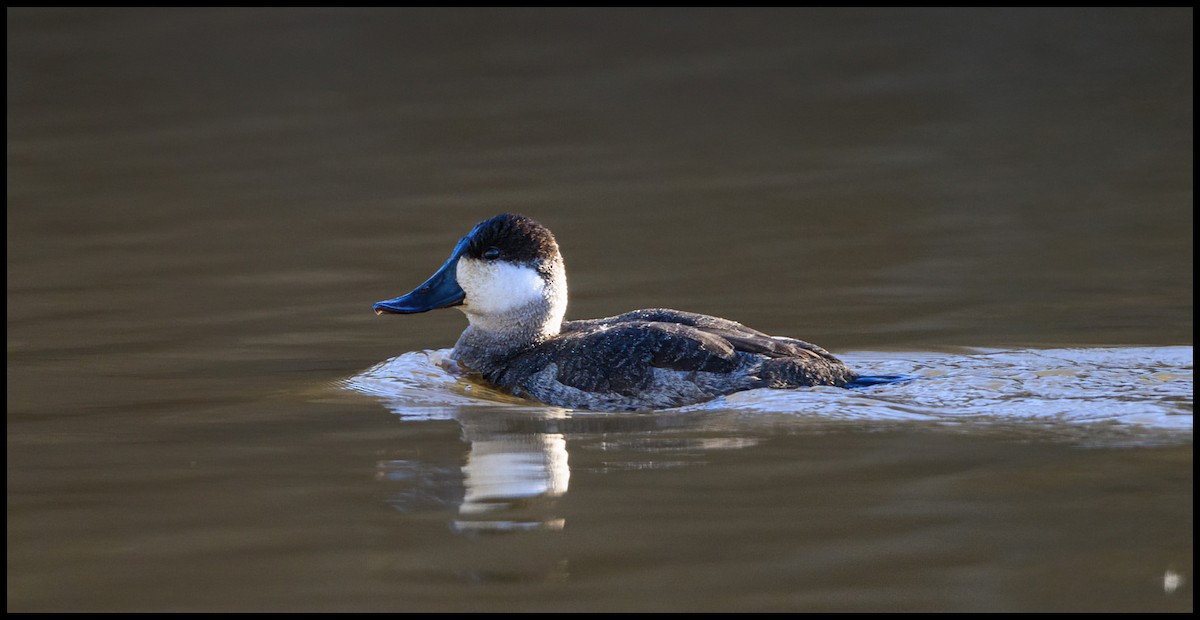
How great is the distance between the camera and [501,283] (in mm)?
7859

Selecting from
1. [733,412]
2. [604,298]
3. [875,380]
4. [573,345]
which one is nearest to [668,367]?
[733,412]

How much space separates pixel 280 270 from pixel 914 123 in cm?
689

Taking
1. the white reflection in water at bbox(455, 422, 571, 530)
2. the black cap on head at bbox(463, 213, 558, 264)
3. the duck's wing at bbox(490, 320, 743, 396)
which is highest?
the black cap on head at bbox(463, 213, 558, 264)

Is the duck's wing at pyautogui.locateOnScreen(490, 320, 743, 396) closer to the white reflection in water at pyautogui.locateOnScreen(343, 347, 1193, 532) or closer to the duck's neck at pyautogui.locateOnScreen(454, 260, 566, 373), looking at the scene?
the white reflection in water at pyautogui.locateOnScreen(343, 347, 1193, 532)

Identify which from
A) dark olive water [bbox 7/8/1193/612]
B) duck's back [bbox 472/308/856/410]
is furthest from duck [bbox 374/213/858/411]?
dark olive water [bbox 7/8/1193/612]

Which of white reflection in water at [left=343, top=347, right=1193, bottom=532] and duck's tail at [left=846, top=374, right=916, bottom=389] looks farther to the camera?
duck's tail at [left=846, top=374, right=916, bottom=389]

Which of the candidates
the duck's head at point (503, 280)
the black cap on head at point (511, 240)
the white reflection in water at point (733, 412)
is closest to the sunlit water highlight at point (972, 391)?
the white reflection in water at point (733, 412)

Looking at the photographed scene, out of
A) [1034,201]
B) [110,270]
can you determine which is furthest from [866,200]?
[110,270]

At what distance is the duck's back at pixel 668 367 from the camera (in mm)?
Answer: 7219

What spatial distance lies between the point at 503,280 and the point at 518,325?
0.76 ft

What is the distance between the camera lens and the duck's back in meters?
7.22

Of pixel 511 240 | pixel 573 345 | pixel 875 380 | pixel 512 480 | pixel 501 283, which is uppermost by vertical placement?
pixel 511 240

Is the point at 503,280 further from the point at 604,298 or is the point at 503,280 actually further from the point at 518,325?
the point at 604,298

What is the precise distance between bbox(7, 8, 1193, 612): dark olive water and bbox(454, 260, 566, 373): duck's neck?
0.32 m
